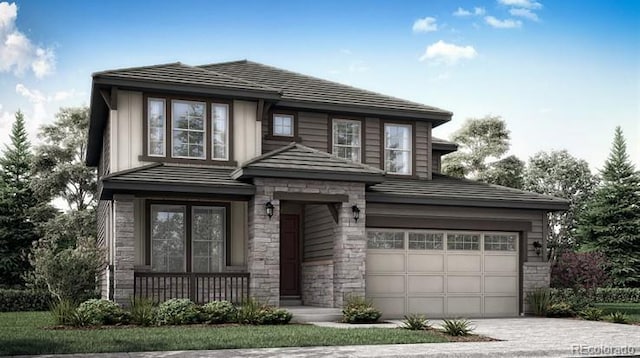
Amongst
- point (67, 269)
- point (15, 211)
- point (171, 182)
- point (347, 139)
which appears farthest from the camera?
point (15, 211)

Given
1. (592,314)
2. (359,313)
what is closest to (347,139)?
(359,313)

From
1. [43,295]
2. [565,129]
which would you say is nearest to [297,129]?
[43,295]

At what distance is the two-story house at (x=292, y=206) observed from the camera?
17.4 metres

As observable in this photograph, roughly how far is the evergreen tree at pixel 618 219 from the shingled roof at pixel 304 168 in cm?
2049

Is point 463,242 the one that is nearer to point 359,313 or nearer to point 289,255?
point 359,313

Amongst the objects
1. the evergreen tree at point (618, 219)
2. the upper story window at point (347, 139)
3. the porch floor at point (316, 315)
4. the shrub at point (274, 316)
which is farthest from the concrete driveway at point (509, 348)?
the evergreen tree at point (618, 219)

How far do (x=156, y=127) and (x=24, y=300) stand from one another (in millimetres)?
8649

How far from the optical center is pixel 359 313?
1681 cm

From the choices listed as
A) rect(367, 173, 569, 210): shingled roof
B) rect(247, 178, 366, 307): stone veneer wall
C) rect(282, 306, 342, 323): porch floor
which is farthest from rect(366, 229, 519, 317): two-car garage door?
rect(282, 306, 342, 323): porch floor

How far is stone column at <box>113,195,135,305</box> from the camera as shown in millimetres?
16578

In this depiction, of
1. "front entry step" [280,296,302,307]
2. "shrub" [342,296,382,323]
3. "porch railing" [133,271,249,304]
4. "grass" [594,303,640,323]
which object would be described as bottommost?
"grass" [594,303,640,323]

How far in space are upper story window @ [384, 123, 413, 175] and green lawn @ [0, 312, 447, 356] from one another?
789cm

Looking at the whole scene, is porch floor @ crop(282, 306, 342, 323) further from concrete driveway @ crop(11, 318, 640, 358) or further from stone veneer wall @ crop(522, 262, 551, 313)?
stone veneer wall @ crop(522, 262, 551, 313)

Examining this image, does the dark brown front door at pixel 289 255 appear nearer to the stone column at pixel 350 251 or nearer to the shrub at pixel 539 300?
the stone column at pixel 350 251
